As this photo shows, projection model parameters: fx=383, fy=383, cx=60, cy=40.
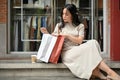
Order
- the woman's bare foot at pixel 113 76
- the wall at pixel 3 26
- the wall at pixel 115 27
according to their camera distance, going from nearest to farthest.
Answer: the woman's bare foot at pixel 113 76 < the wall at pixel 115 27 < the wall at pixel 3 26

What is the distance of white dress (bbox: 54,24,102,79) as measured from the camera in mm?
7043

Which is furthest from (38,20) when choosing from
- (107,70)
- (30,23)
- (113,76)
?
(113,76)

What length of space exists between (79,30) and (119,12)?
1053 millimetres

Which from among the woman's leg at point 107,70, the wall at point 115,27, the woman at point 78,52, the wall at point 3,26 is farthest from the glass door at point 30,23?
the woman's leg at point 107,70

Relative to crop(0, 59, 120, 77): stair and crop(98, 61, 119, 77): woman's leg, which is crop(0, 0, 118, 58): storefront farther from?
crop(98, 61, 119, 77): woman's leg

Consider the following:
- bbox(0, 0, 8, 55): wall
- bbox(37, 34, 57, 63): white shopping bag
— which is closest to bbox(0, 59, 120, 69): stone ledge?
bbox(37, 34, 57, 63): white shopping bag

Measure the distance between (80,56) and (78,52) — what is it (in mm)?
84

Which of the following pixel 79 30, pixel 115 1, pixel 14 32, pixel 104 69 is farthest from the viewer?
pixel 14 32

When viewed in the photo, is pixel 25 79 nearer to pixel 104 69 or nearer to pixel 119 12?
pixel 104 69

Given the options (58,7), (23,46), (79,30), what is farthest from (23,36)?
(79,30)

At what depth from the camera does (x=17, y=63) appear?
25.5 feet

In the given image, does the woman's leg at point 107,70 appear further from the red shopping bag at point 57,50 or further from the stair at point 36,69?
the red shopping bag at point 57,50

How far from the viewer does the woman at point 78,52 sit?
23.0ft

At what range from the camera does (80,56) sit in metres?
7.17
